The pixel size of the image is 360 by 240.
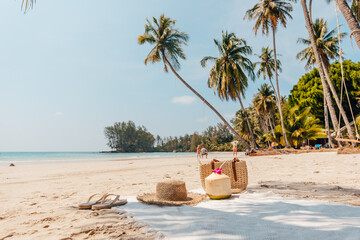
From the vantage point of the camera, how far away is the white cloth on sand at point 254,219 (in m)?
1.85

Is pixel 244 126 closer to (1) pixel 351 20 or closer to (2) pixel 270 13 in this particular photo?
(2) pixel 270 13

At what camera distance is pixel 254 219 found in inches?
90.0

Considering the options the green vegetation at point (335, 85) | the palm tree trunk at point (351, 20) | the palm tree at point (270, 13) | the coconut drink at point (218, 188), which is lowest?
the coconut drink at point (218, 188)

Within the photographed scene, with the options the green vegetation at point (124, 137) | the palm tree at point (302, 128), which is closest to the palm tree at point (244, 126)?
the palm tree at point (302, 128)

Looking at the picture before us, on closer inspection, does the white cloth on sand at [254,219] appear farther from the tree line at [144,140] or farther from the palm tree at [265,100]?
the tree line at [144,140]

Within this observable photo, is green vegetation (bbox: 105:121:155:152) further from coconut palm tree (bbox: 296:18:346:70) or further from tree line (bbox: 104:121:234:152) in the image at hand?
coconut palm tree (bbox: 296:18:346:70)

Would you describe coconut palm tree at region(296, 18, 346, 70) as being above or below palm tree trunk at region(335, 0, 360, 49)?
above

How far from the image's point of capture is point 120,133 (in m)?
88.6

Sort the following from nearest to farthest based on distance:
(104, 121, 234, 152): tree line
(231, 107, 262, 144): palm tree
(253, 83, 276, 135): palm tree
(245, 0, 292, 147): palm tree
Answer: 1. (245, 0, 292, 147): palm tree
2. (253, 83, 276, 135): palm tree
3. (231, 107, 262, 144): palm tree
4. (104, 121, 234, 152): tree line

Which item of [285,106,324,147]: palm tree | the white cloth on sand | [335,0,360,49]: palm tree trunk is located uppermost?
[335,0,360,49]: palm tree trunk

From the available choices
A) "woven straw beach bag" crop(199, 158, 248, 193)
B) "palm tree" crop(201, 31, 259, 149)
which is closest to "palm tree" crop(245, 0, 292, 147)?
"palm tree" crop(201, 31, 259, 149)

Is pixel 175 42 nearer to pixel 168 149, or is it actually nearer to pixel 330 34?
pixel 330 34

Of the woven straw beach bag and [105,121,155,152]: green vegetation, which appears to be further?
[105,121,155,152]: green vegetation

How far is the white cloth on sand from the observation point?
185 centimetres
